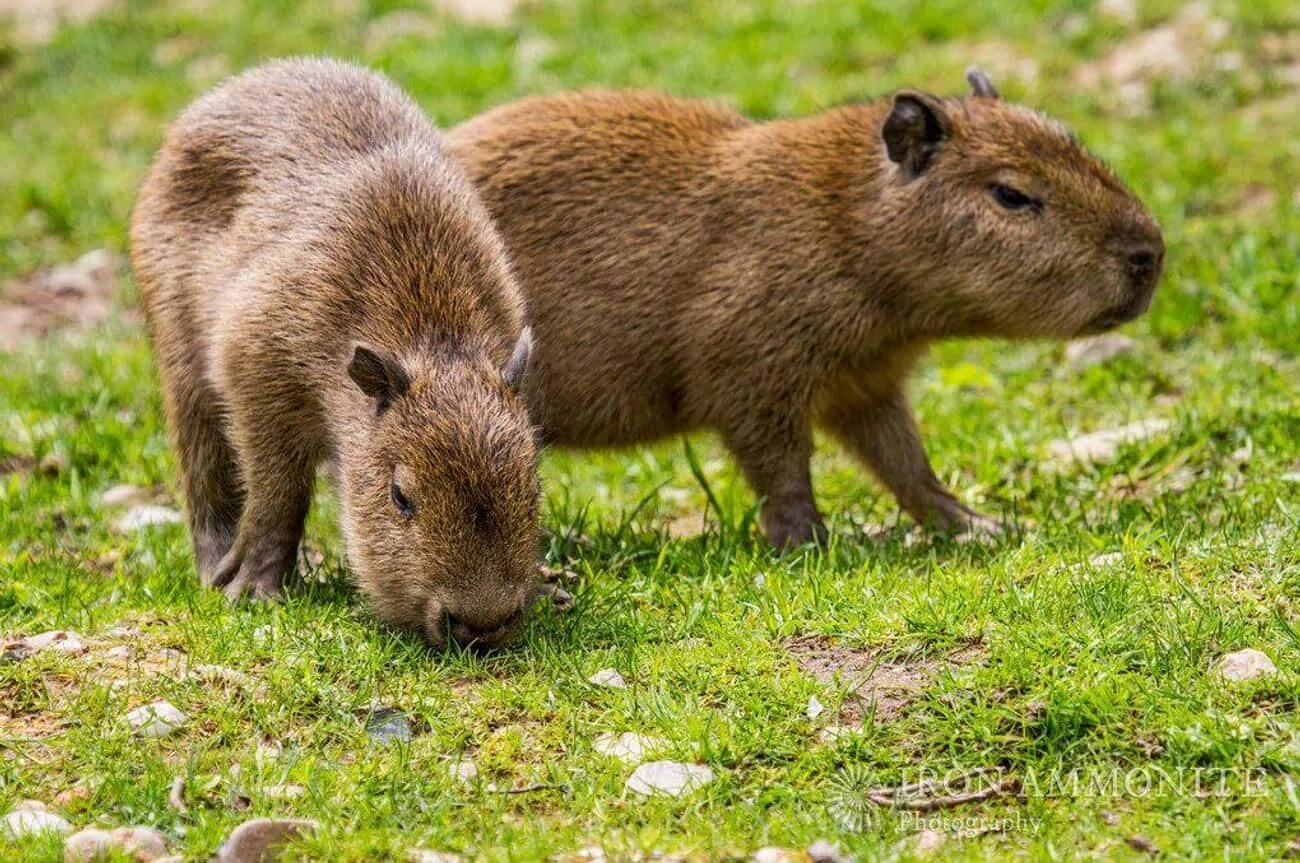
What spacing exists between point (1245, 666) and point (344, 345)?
2877 mm

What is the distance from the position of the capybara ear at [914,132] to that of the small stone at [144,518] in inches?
125

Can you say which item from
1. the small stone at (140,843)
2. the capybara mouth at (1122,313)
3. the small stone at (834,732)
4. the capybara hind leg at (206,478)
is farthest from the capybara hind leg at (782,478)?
the small stone at (140,843)

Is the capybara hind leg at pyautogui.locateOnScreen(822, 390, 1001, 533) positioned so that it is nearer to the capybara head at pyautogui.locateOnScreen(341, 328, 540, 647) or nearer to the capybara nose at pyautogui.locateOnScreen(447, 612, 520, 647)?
the capybara head at pyautogui.locateOnScreen(341, 328, 540, 647)

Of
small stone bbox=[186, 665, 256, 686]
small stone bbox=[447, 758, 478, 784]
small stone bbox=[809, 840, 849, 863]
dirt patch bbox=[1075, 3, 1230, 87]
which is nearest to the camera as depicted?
small stone bbox=[809, 840, 849, 863]

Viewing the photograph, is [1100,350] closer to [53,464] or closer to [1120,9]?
[1120,9]

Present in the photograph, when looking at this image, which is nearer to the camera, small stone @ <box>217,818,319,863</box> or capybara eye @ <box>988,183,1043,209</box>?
small stone @ <box>217,818,319,863</box>

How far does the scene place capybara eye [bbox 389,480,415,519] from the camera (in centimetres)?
504

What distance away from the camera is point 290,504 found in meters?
5.82

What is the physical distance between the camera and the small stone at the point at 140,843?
155 inches

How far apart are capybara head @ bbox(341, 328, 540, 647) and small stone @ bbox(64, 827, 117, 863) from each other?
1263 mm

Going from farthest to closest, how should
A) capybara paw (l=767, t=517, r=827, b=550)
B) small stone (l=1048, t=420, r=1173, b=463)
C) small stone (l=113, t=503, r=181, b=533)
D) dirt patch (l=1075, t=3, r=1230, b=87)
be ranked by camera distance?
dirt patch (l=1075, t=3, r=1230, b=87)
small stone (l=1048, t=420, r=1173, b=463)
small stone (l=113, t=503, r=181, b=533)
capybara paw (l=767, t=517, r=827, b=550)

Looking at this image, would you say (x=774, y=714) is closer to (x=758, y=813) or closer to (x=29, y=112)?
(x=758, y=813)

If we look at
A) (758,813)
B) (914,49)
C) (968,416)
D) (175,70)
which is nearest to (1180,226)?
(968,416)

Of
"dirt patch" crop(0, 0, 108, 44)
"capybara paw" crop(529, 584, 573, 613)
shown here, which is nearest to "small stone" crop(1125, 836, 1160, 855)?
"capybara paw" crop(529, 584, 573, 613)
